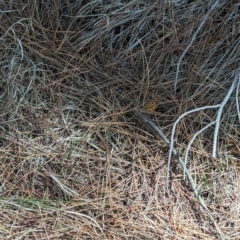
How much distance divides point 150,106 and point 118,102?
114 millimetres

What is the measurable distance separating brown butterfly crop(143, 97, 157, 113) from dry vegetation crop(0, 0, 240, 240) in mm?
20

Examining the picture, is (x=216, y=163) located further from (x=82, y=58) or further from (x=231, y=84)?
(x=82, y=58)

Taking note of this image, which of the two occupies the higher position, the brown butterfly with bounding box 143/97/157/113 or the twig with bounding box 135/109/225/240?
the brown butterfly with bounding box 143/97/157/113

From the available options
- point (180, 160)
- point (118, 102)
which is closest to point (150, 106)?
point (118, 102)

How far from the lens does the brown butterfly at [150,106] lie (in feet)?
5.21

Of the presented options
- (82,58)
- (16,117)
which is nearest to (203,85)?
(82,58)

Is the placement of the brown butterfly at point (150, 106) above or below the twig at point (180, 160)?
above

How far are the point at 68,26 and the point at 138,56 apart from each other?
0.28 m

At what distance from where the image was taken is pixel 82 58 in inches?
63.3

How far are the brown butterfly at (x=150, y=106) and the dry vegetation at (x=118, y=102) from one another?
2 cm

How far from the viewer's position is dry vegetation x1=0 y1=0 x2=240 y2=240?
1.51m

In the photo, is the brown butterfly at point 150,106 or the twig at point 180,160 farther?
the brown butterfly at point 150,106

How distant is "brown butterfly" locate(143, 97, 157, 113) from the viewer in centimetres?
159

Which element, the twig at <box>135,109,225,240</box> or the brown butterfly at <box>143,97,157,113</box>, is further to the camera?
the brown butterfly at <box>143,97,157,113</box>
